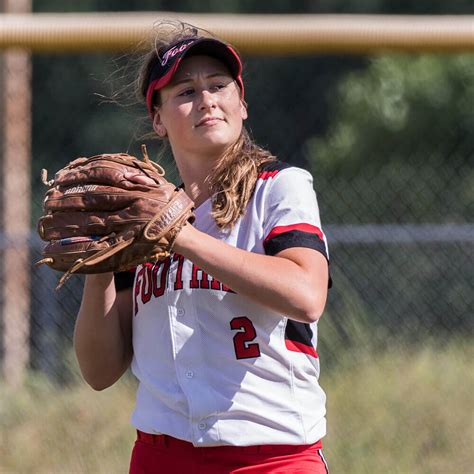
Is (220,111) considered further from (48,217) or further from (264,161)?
(48,217)

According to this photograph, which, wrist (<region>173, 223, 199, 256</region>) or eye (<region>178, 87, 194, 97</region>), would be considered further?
eye (<region>178, 87, 194, 97</region>)

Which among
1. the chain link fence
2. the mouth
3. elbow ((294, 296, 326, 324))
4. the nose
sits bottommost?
the chain link fence

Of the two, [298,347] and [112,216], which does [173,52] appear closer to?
[112,216]

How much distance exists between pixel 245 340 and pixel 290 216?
276 mm

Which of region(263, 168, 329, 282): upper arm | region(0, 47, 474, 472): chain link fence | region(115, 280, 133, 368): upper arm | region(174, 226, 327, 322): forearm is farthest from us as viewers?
region(0, 47, 474, 472): chain link fence

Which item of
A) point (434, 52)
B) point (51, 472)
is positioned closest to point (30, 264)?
point (51, 472)

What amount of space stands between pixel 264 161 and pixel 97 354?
59 centimetres

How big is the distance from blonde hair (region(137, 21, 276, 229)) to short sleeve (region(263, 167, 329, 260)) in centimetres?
6

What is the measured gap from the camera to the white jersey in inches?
82.4

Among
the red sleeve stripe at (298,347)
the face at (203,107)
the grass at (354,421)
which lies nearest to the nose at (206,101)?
the face at (203,107)

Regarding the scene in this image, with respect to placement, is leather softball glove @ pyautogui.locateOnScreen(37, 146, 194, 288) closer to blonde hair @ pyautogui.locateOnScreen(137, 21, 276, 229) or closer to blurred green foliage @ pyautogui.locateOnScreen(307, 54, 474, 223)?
blonde hair @ pyautogui.locateOnScreen(137, 21, 276, 229)

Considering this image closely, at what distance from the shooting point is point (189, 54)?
2266 millimetres

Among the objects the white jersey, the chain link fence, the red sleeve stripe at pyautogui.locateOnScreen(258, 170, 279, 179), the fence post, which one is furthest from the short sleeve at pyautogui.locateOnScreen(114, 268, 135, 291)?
the fence post

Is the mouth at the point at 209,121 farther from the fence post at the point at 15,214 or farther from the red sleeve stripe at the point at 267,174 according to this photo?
the fence post at the point at 15,214
